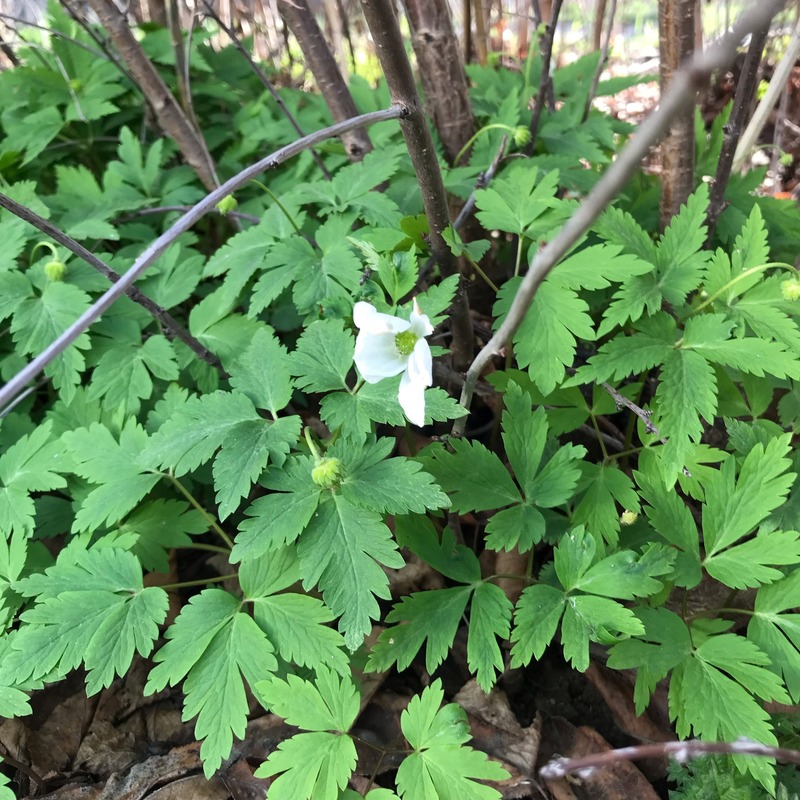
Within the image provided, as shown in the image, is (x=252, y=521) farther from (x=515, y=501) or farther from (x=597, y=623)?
(x=597, y=623)

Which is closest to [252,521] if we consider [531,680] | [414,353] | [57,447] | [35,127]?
[414,353]

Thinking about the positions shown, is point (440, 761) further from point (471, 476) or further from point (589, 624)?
point (471, 476)

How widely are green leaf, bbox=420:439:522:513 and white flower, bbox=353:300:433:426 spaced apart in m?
0.29

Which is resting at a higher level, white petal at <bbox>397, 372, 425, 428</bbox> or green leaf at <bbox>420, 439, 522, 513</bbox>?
white petal at <bbox>397, 372, 425, 428</bbox>

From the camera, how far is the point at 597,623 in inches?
50.5

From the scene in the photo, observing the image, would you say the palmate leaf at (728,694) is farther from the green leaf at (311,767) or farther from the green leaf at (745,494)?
the green leaf at (311,767)

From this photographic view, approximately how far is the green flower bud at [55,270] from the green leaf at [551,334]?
1455 mm

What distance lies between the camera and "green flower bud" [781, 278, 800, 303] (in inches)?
56.1

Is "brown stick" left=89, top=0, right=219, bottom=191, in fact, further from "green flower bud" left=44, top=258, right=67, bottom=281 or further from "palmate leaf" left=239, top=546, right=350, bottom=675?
"palmate leaf" left=239, top=546, right=350, bottom=675

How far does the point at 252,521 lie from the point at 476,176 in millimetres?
1449

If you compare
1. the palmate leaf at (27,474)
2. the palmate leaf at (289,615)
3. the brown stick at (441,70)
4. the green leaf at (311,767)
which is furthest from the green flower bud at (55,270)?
the green leaf at (311,767)

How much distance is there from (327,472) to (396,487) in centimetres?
16

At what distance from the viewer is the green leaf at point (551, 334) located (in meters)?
1.46

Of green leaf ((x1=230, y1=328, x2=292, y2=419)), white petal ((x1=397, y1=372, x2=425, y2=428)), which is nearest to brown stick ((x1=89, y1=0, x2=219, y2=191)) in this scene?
green leaf ((x1=230, y1=328, x2=292, y2=419))
